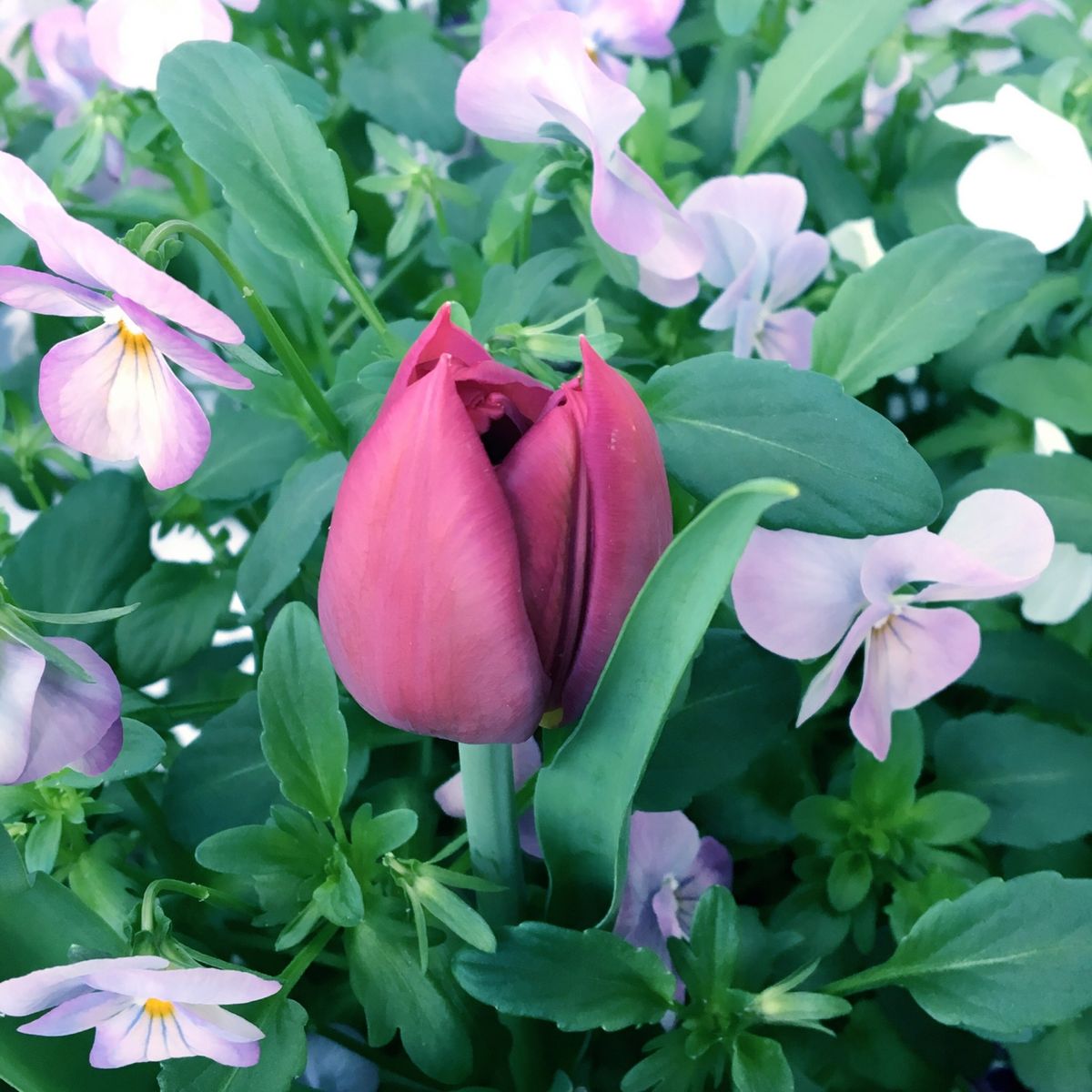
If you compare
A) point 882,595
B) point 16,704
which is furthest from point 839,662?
point 16,704

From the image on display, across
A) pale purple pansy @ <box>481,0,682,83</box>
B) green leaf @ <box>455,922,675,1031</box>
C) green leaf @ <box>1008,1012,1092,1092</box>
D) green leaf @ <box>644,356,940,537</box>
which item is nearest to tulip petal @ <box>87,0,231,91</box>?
pale purple pansy @ <box>481,0,682,83</box>

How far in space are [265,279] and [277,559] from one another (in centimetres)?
14

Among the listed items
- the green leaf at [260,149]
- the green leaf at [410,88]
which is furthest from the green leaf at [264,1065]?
the green leaf at [410,88]

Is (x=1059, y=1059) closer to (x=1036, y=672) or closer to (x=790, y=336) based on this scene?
(x=1036, y=672)

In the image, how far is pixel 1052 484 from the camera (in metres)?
0.46

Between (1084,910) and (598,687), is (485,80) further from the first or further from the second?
(1084,910)

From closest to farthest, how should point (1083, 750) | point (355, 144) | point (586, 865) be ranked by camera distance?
point (586, 865)
point (1083, 750)
point (355, 144)

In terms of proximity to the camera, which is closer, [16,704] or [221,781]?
[16,704]

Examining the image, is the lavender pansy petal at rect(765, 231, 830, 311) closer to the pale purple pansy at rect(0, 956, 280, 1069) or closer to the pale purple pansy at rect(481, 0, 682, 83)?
the pale purple pansy at rect(481, 0, 682, 83)

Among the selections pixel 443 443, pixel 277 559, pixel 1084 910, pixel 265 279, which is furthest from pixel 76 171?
pixel 1084 910

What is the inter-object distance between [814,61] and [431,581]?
0.39 meters

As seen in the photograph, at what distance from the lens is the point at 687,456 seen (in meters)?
0.33

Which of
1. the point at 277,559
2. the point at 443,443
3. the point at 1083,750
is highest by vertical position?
the point at 443,443

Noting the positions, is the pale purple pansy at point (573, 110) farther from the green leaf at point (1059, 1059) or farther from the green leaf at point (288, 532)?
the green leaf at point (1059, 1059)
